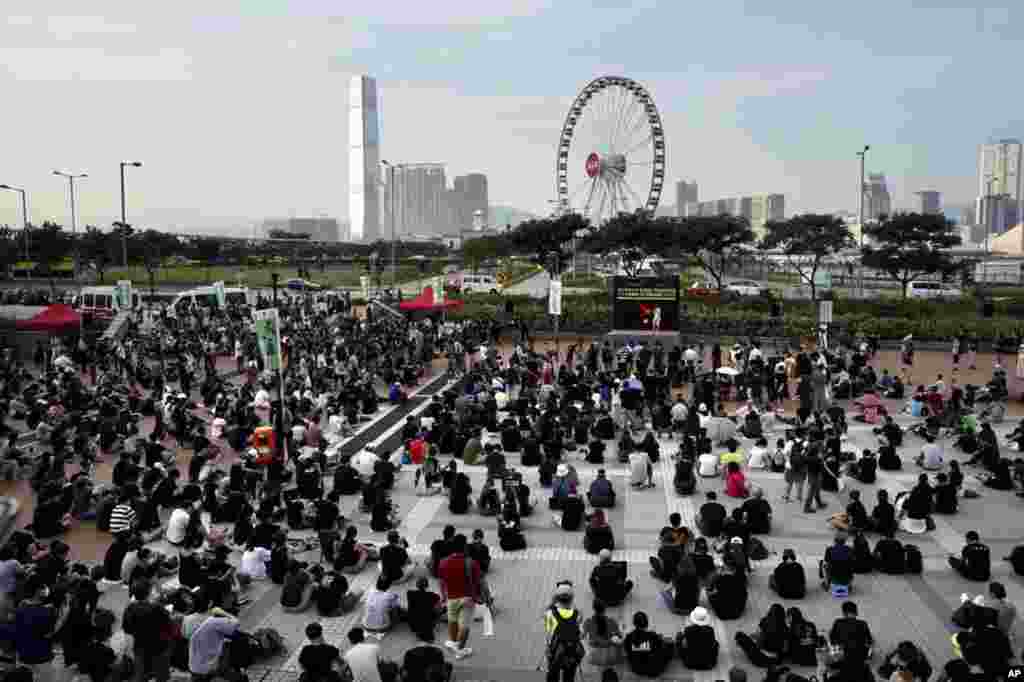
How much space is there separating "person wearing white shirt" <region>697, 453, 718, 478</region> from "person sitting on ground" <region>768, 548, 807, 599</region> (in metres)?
5.01

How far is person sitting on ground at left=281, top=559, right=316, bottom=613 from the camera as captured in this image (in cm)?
1007

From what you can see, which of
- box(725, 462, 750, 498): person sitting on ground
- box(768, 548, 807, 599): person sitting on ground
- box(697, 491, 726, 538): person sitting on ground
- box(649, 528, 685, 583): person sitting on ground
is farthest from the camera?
box(725, 462, 750, 498): person sitting on ground

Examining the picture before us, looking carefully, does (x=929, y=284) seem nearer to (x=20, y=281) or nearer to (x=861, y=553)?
(x=861, y=553)

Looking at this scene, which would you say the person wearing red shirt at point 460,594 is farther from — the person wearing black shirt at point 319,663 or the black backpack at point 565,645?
the person wearing black shirt at point 319,663

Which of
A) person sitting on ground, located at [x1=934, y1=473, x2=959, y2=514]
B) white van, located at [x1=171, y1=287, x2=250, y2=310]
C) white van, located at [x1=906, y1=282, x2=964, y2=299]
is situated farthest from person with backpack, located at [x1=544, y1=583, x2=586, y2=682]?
white van, located at [x1=906, y1=282, x2=964, y2=299]

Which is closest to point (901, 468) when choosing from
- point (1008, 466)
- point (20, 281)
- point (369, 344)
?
point (1008, 466)

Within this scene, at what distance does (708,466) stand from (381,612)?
7778 millimetres

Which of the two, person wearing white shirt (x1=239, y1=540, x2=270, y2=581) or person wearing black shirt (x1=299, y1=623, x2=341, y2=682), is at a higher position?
person wearing black shirt (x1=299, y1=623, x2=341, y2=682)

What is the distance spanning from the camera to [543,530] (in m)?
13.0

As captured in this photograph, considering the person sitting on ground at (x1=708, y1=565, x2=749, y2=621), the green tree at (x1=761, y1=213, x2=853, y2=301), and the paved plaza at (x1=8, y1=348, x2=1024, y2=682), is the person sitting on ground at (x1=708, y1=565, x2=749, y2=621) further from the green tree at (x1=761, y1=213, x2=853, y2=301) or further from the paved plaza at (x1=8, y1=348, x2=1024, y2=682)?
the green tree at (x1=761, y1=213, x2=853, y2=301)

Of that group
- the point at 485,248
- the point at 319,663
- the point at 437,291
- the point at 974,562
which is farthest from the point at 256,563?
the point at 485,248

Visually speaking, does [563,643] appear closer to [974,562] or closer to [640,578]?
[640,578]

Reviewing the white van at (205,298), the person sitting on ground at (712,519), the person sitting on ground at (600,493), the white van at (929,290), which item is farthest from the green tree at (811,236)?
the person sitting on ground at (712,519)

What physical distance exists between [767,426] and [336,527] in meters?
10.7
